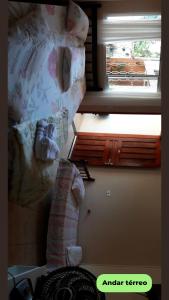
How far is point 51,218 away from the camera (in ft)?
9.91

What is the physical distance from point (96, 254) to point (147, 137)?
3.55 ft

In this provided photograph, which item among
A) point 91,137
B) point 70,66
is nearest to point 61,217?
point 91,137

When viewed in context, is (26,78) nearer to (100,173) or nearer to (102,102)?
(102,102)

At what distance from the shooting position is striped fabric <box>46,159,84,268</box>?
295cm

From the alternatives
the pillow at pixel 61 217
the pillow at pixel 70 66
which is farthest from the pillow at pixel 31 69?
the pillow at pixel 61 217

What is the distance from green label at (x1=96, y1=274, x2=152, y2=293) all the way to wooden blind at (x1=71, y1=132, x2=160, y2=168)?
268 centimetres

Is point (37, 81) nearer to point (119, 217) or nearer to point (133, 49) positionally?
point (133, 49)

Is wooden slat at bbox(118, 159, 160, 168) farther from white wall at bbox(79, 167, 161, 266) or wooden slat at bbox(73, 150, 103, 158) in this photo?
wooden slat at bbox(73, 150, 103, 158)

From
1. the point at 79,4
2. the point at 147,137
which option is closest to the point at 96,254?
the point at 147,137

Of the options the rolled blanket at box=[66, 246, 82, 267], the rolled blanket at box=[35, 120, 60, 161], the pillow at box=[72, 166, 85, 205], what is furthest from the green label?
the pillow at box=[72, 166, 85, 205]

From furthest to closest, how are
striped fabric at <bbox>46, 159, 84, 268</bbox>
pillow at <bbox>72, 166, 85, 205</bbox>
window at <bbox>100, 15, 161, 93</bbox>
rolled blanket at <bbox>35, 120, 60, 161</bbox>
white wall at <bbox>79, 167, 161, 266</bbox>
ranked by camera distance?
white wall at <bbox>79, 167, 161, 266</bbox> < pillow at <bbox>72, 166, 85, 205</bbox> < striped fabric at <bbox>46, 159, 84, 268</bbox> < window at <bbox>100, 15, 161, 93</bbox> < rolled blanket at <bbox>35, 120, 60, 161</bbox>

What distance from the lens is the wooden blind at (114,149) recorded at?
3510 millimetres

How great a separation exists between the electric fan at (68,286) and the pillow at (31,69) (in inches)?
37.3

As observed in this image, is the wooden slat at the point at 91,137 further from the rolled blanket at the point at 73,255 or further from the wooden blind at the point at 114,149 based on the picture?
the rolled blanket at the point at 73,255
